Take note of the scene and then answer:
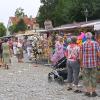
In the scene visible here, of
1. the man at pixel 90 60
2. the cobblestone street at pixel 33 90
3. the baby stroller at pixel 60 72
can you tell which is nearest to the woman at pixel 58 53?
the cobblestone street at pixel 33 90

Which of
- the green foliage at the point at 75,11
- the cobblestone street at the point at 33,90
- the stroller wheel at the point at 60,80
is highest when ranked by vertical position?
the green foliage at the point at 75,11

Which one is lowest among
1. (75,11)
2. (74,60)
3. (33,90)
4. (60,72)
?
(33,90)

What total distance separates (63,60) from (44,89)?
226 cm

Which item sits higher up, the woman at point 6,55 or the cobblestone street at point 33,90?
the woman at point 6,55

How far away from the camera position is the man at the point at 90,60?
1288 cm

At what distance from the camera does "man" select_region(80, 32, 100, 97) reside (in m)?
12.9

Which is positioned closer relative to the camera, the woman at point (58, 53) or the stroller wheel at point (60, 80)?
the stroller wheel at point (60, 80)

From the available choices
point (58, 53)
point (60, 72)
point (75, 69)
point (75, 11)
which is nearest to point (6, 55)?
point (58, 53)

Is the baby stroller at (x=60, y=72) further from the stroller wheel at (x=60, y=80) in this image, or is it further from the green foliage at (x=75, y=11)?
the green foliage at (x=75, y=11)

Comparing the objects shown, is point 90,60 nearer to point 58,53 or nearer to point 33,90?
point 33,90

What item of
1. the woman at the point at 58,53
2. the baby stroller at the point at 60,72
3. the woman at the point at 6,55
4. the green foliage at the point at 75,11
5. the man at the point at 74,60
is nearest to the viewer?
the man at the point at 74,60

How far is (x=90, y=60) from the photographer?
12.9 metres

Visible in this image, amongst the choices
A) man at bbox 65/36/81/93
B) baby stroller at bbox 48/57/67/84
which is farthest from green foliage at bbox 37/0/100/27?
man at bbox 65/36/81/93

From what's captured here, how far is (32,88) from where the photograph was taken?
589 inches
